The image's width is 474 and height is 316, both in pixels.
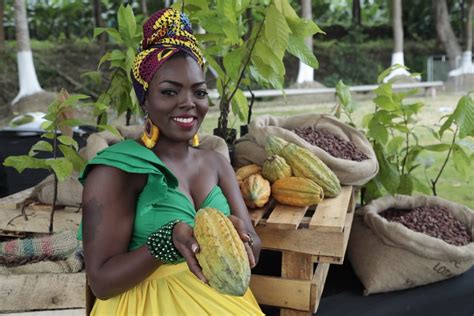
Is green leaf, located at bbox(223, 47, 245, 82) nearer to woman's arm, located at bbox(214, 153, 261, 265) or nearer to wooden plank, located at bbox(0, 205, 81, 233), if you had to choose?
woman's arm, located at bbox(214, 153, 261, 265)

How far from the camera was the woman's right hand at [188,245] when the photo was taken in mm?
1221

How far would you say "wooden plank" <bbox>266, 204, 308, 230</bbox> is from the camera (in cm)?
203

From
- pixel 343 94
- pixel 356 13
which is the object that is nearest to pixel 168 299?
pixel 343 94

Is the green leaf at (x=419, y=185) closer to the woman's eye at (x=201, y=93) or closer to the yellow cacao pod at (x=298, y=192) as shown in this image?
the yellow cacao pod at (x=298, y=192)

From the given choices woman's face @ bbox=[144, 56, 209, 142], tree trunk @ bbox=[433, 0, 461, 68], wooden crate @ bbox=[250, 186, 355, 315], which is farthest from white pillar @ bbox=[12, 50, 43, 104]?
tree trunk @ bbox=[433, 0, 461, 68]

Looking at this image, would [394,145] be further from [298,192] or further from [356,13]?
[356,13]

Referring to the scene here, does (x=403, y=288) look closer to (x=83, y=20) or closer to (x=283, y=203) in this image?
(x=283, y=203)

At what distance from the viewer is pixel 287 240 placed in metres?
2.05

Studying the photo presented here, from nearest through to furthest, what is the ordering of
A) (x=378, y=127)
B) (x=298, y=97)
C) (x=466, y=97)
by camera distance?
1. (x=466, y=97)
2. (x=378, y=127)
3. (x=298, y=97)

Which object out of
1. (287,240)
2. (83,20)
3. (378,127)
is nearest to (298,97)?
(83,20)

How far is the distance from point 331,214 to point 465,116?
101cm

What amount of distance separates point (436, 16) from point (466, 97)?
622 inches

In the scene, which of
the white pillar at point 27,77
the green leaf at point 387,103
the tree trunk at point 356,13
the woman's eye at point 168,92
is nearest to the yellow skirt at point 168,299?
the woman's eye at point 168,92

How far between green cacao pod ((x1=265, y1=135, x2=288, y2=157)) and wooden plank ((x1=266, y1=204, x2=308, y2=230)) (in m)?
0.30
